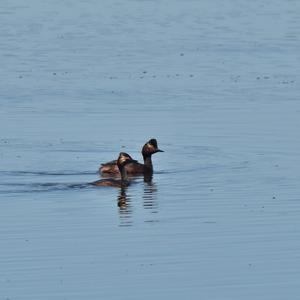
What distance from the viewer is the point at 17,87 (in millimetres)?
32094

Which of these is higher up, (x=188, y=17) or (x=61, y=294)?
(x=188, y=17)

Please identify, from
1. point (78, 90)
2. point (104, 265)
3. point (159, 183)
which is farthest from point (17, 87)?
point (104, 265)

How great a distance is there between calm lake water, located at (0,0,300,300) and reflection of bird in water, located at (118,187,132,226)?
3 centimetres

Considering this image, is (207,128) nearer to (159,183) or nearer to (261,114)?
(261,114)

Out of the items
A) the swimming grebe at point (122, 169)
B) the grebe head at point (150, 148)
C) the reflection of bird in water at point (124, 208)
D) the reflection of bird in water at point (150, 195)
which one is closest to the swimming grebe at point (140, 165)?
the grebe head at point (150, 148)

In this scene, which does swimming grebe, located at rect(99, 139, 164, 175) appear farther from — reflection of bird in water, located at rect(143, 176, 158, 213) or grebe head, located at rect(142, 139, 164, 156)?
reflection of bird in water, located at rect(143, 176, 158, 213)

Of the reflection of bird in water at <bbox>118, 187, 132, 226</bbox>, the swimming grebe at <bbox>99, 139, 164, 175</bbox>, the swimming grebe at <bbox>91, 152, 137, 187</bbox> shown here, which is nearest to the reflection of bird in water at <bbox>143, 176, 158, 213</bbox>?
the reflection of bird in water at <bbox>118, 187, 132, 226</bbox>

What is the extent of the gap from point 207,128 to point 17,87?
6937 mm

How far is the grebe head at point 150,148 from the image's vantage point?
954 inches

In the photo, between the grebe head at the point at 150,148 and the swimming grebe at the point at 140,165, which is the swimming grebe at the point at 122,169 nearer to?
the swimming grebe at the point at 140,165

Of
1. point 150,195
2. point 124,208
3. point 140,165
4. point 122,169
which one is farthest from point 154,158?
point 124,208

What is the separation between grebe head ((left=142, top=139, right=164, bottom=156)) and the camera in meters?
24.2

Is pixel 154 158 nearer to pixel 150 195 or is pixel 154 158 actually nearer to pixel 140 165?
pixel 140 165

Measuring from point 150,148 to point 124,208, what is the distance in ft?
14.2
